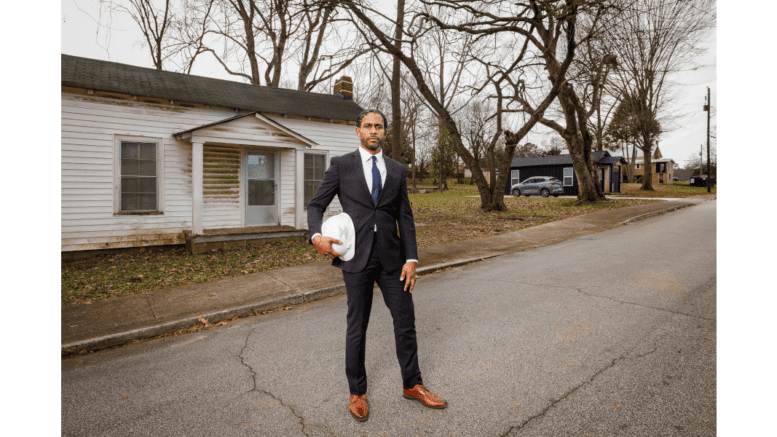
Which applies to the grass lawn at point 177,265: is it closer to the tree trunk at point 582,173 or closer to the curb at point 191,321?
the curb at point 191,321

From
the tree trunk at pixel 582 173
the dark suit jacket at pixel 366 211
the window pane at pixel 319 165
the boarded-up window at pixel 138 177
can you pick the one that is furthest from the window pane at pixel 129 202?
the tree trunk at pixel 582 173

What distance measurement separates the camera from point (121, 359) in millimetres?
4266

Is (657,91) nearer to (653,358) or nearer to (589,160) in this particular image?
(589,160)

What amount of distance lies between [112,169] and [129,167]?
0.39 m

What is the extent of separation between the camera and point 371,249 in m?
2.84

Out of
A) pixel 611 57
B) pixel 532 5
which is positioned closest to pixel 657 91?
pixel 611 57

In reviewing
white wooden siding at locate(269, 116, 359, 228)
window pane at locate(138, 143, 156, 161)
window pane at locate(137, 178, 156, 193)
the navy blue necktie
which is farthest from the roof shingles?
the navy blue necktie

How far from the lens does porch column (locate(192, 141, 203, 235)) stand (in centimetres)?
1076

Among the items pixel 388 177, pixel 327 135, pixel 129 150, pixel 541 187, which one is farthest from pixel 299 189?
pixel 541 187

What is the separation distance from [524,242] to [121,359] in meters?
9.31

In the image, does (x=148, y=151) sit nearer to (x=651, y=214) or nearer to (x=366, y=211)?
(x=366, y=211)

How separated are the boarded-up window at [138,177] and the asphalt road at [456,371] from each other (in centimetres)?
732

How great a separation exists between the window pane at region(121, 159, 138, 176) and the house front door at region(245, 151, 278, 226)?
2.92m

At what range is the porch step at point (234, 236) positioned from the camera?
10773 millimetres
